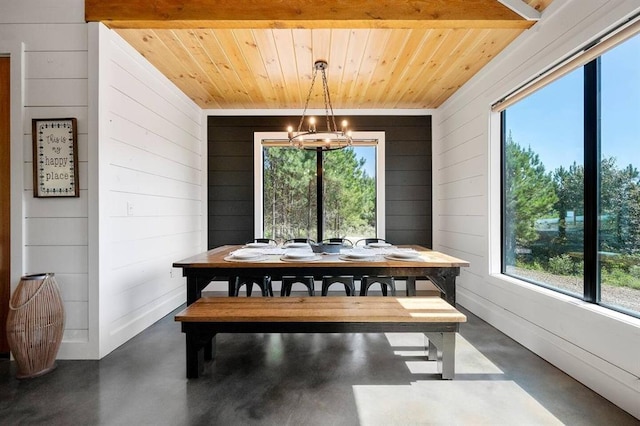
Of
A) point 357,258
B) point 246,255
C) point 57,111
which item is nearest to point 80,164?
point 57,111

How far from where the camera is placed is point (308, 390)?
78.2 inches

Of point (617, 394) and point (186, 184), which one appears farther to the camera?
point (186, 184)

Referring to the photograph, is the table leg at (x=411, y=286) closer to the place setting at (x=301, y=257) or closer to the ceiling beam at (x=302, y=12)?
the place setting at (x=301, y=257)

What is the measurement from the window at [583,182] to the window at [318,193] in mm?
2052

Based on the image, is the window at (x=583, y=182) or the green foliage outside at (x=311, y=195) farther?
the green foliage outside at (x=311, y=195)

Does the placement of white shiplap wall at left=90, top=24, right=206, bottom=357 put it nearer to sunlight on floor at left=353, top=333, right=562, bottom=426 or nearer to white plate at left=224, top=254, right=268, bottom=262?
white plate at left=224, top=254, right=268, bottom=262

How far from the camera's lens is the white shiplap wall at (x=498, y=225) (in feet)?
6.06

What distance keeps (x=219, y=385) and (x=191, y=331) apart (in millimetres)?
400

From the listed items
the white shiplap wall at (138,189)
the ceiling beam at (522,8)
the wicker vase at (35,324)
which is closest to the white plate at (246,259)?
the white shiplap wall at (138,189)

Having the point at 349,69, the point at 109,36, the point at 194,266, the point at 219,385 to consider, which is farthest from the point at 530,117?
the point at 109,36

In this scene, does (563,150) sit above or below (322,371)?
above

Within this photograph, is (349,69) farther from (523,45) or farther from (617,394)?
(617,394)

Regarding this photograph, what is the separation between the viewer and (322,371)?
2225 mm

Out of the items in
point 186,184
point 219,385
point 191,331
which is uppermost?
point 186,184
